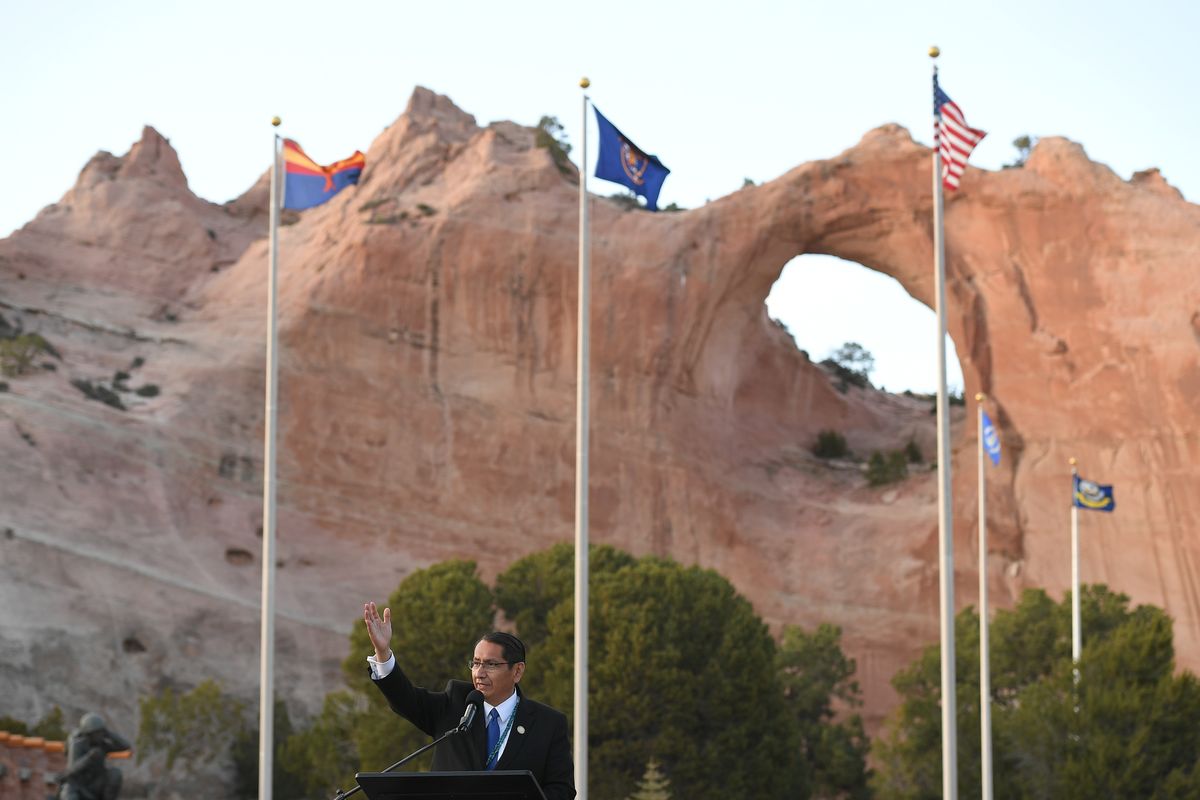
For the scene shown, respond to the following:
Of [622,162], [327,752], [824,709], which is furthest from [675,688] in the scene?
[622,162]

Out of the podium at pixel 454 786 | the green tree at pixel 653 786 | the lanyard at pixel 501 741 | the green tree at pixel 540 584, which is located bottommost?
the green tree at pixel 653 786

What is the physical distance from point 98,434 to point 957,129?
33.9 meters

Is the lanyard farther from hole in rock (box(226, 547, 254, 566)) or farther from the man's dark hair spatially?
hole in rock (box(226, 547, 254, 566))

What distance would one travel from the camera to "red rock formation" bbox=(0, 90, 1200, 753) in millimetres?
52688

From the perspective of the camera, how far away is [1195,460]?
5238 cm

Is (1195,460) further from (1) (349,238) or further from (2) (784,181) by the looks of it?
(1) (349,238)

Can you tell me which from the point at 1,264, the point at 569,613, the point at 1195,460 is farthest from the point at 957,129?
the point at 1,264

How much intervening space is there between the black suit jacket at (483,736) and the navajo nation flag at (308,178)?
2025 cm

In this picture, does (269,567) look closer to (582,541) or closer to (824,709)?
(582,541)

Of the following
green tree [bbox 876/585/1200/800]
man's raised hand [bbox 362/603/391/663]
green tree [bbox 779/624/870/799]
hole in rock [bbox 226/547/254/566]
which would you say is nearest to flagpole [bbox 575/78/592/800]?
green tree [bbox 876/585/1200/800]

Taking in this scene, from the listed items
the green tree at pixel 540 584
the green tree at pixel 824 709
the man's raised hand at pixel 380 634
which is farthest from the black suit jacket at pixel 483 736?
the green tree at pixel 824 709

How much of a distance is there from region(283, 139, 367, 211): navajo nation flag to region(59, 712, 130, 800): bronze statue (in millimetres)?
9436

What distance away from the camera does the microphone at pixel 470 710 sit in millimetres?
7422

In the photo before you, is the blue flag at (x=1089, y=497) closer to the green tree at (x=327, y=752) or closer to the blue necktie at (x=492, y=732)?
the green tree at (x=327, y=752)
